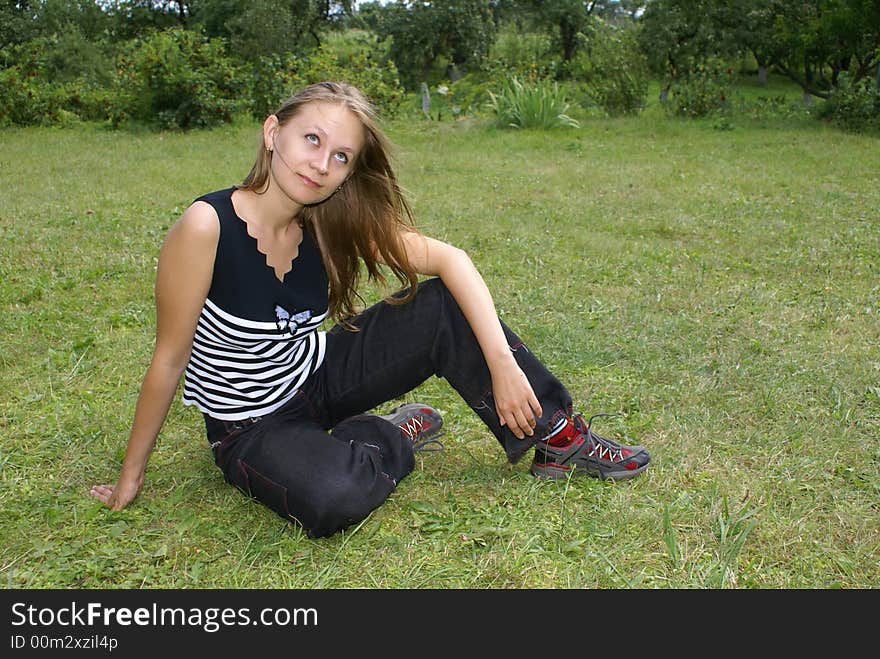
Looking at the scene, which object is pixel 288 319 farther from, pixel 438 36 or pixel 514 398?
pixel 438 36

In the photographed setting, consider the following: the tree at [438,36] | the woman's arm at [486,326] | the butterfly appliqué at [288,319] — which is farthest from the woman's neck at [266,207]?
the tree at [438,36]

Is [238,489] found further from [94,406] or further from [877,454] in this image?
[877,454]

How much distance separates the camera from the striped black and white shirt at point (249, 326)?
2.53 m

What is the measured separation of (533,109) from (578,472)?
9.98 meters

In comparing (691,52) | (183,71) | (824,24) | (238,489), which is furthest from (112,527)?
(691,52)

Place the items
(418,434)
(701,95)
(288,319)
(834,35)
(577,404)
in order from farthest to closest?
(834,35), (701,95), (577,404), (418,434), (288,319)

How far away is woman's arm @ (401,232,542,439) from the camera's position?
8.57 feet

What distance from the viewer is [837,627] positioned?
2.26 meters

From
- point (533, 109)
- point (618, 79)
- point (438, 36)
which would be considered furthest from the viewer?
point (438, 36)

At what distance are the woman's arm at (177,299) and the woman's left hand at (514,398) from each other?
0.92m

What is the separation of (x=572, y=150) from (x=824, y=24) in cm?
608

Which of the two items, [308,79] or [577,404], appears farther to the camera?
[308,79]

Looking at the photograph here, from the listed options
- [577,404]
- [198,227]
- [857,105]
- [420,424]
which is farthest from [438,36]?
[198,227]

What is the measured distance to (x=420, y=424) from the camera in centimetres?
323
